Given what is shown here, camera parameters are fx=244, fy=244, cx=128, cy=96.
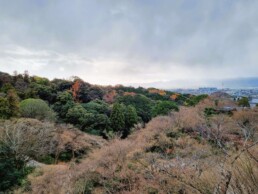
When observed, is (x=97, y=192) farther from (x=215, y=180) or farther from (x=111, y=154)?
(x=215, y=180)

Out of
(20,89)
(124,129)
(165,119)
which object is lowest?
(124,129)

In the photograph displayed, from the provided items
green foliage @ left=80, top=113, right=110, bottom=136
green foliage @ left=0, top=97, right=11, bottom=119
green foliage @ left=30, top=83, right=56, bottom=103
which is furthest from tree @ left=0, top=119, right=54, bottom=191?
green foliage @ left=30, top=83, right=56, bottom=103

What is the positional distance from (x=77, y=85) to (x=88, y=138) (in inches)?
480

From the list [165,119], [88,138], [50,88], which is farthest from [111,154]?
[50,88]

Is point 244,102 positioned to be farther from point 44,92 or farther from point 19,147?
point 19,147

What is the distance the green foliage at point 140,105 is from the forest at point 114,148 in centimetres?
118

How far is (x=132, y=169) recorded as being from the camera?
10531 mm

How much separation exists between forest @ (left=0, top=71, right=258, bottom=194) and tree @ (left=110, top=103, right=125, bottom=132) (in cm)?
9

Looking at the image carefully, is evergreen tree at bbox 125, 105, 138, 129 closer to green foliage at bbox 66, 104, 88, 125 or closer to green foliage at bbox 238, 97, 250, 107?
green foliage at bbox 66, 104, 88, 125

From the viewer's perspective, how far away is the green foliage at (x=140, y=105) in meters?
26.5

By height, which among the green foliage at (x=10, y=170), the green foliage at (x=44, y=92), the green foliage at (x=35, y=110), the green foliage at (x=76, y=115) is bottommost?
the green foliage at (x=10, y=170)

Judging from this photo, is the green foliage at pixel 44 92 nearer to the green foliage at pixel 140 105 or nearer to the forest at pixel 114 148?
the forest at pixel 114 148

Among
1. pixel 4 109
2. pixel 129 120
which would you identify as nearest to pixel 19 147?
pixel 4 109

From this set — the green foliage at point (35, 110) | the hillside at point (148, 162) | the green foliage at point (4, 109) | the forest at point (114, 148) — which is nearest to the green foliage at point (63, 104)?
the forest at point (114, 148)
